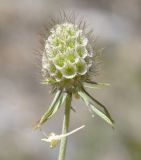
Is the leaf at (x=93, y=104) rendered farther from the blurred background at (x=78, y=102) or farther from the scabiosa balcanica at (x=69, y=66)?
the blurred background at (x=78, y=102)

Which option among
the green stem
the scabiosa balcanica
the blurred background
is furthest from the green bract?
the blurred background

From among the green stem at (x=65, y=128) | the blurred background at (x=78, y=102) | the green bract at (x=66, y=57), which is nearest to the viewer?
the green stem at (x=65, y=128)

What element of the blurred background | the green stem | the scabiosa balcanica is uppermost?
the scabiosa balcanica

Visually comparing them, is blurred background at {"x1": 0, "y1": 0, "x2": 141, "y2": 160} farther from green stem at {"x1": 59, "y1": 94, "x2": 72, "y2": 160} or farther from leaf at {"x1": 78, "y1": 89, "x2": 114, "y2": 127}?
→ green stem at {"x1": 59, "y1": 94, "x2": 72, "y2": 160}

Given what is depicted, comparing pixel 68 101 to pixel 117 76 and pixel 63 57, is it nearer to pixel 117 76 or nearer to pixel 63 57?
pixel 63 57

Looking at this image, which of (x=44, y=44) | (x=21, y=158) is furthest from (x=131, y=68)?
(x=44, y=44)

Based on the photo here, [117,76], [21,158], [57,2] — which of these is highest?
[57,2]

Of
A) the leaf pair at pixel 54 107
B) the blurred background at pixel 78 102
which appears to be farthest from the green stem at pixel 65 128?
the blurred background at pixel 78 102
